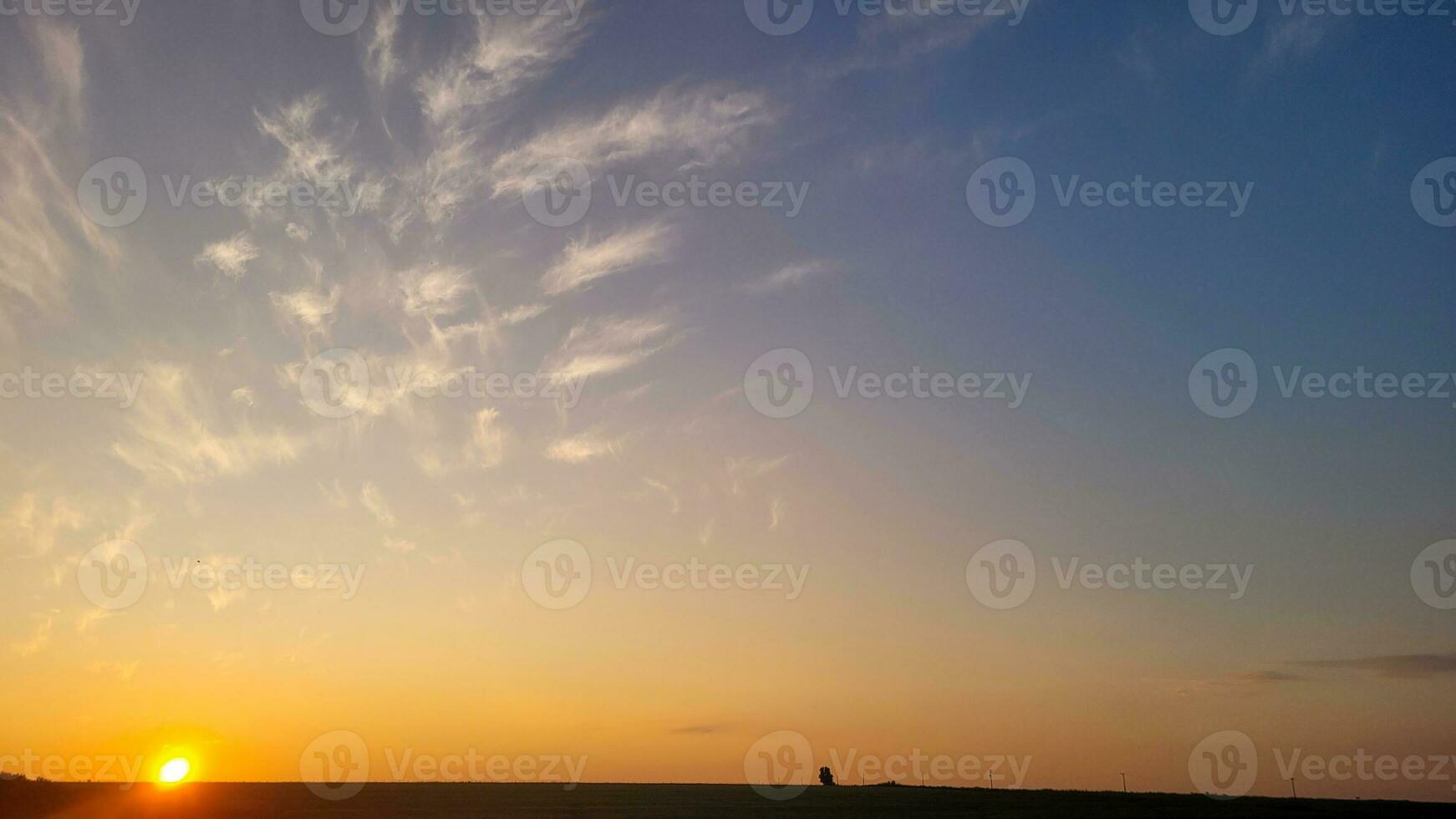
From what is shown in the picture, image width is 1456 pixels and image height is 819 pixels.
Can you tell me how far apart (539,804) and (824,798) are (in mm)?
Answer: 54059

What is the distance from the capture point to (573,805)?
377 ft

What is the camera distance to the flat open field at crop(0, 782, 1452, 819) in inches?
3312

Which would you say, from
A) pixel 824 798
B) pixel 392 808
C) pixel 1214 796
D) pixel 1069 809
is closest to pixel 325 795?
pixel 392 808

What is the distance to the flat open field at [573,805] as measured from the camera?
276 feet

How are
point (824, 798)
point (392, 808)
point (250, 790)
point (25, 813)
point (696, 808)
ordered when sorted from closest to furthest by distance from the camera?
point (25, 813)
point (392, 808)
point (696, 808)
point (250, 790)
point (824, 798)

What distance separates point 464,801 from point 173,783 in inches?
1356

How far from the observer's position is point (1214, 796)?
15225 cm

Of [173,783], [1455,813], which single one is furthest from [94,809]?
[1455,813]

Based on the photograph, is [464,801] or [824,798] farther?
[824,798]

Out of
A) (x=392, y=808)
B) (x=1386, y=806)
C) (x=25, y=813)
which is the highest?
(x=1386, y=806)

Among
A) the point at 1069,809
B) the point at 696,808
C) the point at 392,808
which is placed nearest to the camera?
the point at 392,808

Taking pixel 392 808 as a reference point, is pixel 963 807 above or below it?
above

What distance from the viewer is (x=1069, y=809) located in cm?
10719

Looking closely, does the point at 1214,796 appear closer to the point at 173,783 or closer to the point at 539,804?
the point at 539,804
